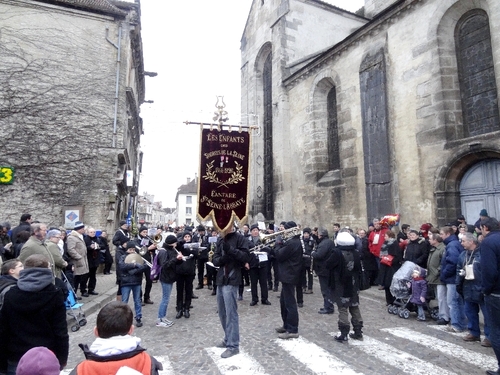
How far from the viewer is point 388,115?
12.7 m

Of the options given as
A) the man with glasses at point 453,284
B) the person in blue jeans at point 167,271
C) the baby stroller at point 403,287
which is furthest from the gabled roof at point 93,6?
the man with glasses at point 453,284

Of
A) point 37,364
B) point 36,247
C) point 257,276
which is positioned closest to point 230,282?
point 36,247

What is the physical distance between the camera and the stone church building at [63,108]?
13.4m

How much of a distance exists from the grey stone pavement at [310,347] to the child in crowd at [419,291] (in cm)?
23

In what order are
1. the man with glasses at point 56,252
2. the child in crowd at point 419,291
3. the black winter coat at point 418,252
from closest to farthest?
the man with glasses at point 56,252
the child in crowd at point 419,291
the black winter coat at point 418,252

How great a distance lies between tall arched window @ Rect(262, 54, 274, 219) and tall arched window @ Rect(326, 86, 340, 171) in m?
4.59

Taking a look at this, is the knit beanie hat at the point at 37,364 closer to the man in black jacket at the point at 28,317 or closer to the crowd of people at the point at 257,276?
the crowd of people at the point at 257,276

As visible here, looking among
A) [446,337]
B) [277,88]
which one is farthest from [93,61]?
[446,337]

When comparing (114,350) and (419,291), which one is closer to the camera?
(114,350)

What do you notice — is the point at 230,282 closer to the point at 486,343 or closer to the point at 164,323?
the point at 164,323

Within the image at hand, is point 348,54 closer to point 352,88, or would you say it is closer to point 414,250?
point 352,88

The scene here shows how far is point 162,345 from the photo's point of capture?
207 inches

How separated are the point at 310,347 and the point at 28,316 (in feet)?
11.9

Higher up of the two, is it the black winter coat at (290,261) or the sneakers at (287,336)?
the black winter coat at (290,261)
